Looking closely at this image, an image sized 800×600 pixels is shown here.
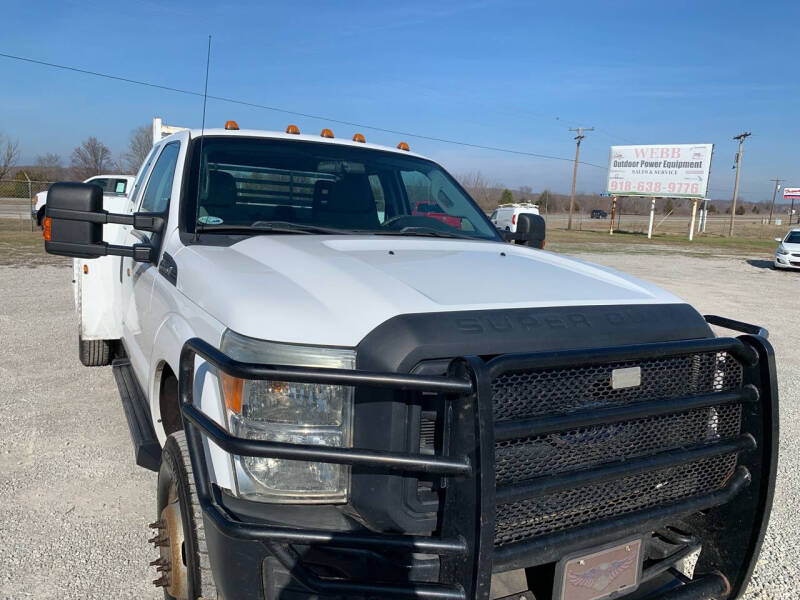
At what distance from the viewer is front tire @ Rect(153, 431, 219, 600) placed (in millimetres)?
2242

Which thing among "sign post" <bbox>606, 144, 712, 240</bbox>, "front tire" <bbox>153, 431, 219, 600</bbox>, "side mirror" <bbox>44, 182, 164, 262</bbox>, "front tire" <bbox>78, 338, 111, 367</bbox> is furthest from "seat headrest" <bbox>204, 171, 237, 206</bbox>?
"sign post" <bbox>606, 144, 712, 240</bbox>

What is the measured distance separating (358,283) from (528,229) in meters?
2.22

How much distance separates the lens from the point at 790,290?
16766 mm

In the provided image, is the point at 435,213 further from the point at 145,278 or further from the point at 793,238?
the point at 793,238

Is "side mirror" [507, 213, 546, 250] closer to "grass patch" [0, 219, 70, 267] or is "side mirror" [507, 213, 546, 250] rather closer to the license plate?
the license plate

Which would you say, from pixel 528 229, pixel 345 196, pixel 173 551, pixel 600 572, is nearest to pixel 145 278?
pixel 345 196

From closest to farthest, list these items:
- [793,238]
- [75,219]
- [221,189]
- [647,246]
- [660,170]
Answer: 1. [75,219]
2. [221,189]
3. [793,238]
4. [647,246]
5. [660,170]

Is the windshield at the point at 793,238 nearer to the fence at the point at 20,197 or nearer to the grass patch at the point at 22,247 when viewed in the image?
the grass patch at the point at 22,247

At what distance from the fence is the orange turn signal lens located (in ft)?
77.4

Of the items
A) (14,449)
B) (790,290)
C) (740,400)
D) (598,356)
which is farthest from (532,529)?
(790,290)

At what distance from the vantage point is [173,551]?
2.49 m

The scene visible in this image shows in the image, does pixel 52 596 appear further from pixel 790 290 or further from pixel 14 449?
pixel 790 290

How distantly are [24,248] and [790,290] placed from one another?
1873 cm

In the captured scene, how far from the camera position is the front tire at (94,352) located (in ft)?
19.6
